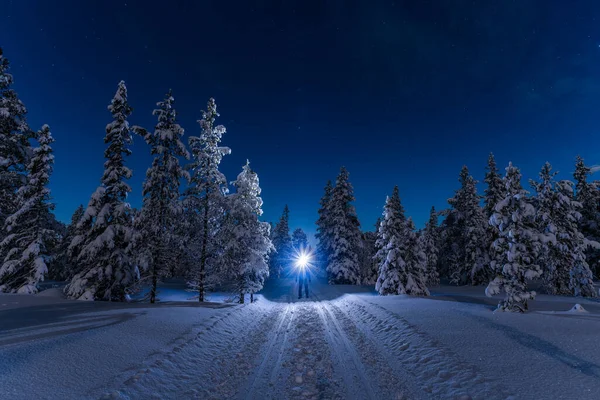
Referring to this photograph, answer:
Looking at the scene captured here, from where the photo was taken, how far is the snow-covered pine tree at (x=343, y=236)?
1414 inches

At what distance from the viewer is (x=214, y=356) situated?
884 centimetres

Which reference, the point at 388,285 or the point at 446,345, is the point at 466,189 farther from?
the point at 446,345

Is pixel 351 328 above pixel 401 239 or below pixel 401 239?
below

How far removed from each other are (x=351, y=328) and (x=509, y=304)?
25.9 feet

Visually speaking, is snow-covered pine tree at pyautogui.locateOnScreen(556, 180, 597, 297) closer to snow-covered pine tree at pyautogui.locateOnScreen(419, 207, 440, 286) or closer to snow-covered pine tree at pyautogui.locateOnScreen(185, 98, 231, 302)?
snow-covered pine tree at pyautogui.locateOnScreen(419, 207, 440, 286)

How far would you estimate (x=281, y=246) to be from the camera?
208ft

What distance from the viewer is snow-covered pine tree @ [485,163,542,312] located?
13564 millimetres

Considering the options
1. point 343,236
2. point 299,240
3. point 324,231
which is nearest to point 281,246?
point 299,240

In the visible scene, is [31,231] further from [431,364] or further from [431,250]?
[431,250]

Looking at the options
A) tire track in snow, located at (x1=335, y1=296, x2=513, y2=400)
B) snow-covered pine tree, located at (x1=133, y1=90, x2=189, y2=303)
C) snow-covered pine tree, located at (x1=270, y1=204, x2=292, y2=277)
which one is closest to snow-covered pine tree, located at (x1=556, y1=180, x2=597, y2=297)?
tire track in snow, located at (x1=335, y1=296, x2=513, y2=400)

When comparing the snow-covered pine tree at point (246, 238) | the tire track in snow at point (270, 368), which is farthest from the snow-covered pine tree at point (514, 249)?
the snow-covered pine tree at point (246, 238)

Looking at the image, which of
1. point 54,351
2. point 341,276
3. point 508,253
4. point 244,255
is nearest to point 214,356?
point 54,351

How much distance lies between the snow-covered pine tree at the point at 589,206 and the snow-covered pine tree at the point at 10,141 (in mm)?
51426

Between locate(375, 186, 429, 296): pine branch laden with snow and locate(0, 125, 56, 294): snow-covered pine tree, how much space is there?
27.3m
